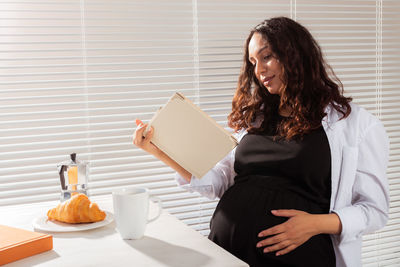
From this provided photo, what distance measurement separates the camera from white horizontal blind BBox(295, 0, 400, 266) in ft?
7.75

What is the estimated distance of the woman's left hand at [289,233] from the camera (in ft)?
4.57

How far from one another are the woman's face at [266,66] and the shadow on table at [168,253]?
2.42 feet

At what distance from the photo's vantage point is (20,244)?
101cm

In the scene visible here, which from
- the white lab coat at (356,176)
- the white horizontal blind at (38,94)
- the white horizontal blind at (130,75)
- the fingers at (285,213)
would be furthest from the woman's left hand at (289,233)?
the white horizontal blind at (38,94)

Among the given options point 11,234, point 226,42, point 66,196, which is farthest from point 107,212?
point 226,42

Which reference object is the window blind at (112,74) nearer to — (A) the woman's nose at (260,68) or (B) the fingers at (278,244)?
(A) the woman's nose at (260,68)

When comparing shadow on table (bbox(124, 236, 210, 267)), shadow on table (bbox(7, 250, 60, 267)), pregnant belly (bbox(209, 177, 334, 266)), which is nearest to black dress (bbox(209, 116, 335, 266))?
pregnant belly (bbox(209, 177, 334, 266))

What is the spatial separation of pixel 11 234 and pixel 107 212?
336 millimetres

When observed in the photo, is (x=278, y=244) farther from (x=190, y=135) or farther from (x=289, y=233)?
(x=190, y=135)

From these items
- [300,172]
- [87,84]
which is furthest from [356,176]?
[87,84]

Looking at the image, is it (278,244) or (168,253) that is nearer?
(168,253)

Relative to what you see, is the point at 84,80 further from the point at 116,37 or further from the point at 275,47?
the point at 275,47

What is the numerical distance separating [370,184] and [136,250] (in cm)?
81

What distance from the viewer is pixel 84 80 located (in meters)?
1.94
